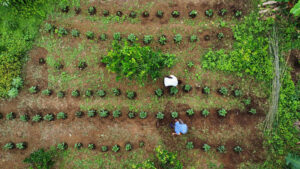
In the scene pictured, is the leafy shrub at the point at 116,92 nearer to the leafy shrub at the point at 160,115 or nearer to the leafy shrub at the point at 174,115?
the leafy shrub at the point at 160,115

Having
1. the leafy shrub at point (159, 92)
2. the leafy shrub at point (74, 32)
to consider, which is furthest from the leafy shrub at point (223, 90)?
the leafy shrub at point (74, 32)

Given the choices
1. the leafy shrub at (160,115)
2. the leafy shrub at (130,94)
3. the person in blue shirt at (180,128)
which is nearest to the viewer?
the person in blue shirt at (180,128)

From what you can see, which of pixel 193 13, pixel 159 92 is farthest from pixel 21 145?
pixel 193 13

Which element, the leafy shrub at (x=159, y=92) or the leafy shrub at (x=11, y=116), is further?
the leafy shrub at (x=11, y=116)

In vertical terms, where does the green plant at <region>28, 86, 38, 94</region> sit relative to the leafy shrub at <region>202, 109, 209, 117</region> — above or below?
above

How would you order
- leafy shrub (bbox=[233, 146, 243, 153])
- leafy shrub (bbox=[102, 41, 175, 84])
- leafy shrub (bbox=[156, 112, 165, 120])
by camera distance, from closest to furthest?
leafy shrub (bbox=[102, 41, 175, 84]) → leafy shrub (bbox=[233, 146, 243, 153]) → leafy shrub (bbox=[156, 112, 165, 120])

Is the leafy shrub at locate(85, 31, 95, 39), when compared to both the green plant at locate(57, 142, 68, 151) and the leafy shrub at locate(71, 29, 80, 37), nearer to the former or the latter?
the leafy shrub at locate(71, 29, 80, 37)

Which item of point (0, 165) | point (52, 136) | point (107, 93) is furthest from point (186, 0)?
point (0, 165)

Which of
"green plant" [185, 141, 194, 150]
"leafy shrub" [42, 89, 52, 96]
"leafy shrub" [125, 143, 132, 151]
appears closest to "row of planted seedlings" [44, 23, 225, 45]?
"leafy shrub" [42, 89, 52, 96]

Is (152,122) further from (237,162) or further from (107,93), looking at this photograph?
(237,162)

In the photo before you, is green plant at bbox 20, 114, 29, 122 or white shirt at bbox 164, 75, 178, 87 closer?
white shirt at bbox 164, 75, 178, 87

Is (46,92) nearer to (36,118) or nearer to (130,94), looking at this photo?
(36,118)
